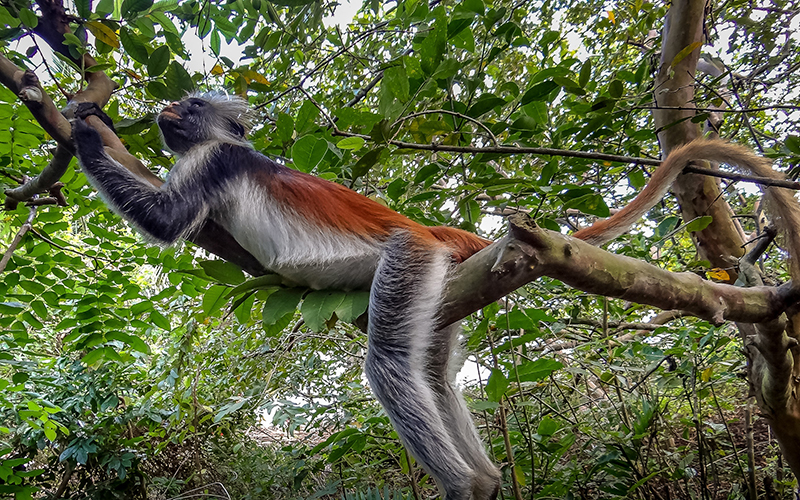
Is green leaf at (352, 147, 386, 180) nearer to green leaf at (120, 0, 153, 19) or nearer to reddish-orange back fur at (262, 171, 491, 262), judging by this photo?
reddish-orange back fur at (262, 171, 491, 262)

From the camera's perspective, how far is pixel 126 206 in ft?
7.72

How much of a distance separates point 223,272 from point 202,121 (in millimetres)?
1814

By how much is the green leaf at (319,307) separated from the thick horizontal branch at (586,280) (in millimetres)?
499

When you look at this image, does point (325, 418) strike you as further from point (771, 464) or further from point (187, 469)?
point (771, 464)

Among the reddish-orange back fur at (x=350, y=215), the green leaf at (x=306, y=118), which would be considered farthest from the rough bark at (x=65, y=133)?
the green leaf at (x=306, y=118)

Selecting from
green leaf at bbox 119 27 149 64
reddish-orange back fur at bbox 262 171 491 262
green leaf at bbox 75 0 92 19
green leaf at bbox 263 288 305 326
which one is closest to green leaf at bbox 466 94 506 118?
reddish-orange back fur at bbox 262 171 491 262

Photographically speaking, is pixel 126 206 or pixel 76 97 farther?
pixel 126 206

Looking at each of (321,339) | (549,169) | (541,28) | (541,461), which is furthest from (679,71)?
(321,339)

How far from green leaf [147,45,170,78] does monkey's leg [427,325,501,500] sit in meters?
1.89

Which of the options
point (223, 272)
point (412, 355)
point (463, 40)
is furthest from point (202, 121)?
point (412, 355)

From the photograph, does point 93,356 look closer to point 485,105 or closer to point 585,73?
point 485,105

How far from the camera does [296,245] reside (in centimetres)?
254

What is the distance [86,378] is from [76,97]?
4.58 metres

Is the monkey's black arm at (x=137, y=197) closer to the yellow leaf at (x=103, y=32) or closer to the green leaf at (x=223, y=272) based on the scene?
the yellow leaf at (x=103, y=32)
